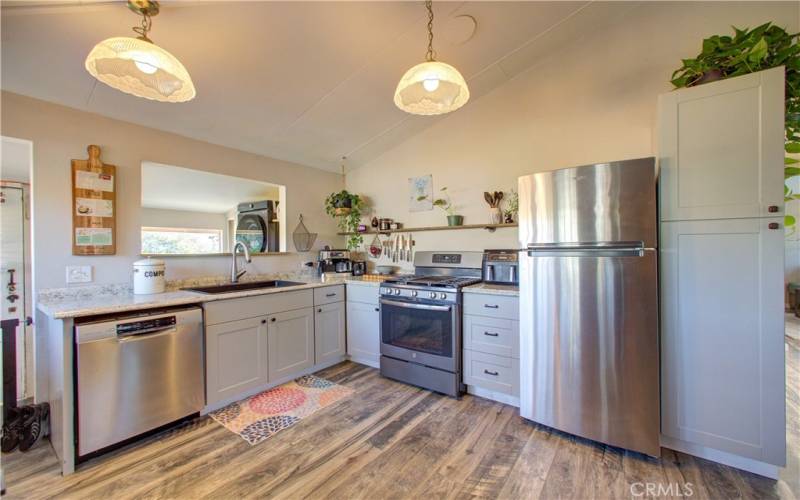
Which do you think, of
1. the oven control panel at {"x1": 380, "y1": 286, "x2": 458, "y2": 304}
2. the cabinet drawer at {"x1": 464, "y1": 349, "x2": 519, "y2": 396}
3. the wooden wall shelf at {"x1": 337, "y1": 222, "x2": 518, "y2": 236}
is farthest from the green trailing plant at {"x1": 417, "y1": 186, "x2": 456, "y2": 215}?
the cabinet drawer at {"x1": 464, "y1": 349, "x2": 519, "y2": 396}

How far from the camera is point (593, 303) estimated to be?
187cm

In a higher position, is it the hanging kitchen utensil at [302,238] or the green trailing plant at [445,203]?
the green trailing plant at [445,203]

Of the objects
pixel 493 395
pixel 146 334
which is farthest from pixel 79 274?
pixel 493 395

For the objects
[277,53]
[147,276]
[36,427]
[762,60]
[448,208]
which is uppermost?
[277,53]

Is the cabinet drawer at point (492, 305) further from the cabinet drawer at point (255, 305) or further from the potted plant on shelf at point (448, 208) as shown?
the cabinet drawer at point (255, 305)

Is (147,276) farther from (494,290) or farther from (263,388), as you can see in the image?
(494,290)

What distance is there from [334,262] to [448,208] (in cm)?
144

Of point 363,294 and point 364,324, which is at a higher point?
point 363,294

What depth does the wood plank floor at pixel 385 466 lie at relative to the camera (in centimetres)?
155

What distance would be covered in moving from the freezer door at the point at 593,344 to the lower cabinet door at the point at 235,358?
202 centimetres

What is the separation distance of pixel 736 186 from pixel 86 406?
12.1 feet

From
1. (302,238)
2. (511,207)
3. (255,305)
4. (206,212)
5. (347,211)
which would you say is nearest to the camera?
(255,305)

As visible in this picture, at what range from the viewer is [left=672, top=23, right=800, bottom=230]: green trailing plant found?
1595 millimetres

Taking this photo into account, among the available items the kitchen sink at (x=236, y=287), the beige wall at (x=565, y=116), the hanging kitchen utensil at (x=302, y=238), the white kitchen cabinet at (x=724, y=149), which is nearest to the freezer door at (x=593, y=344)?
the white kitchen cabinet at (x=724, y=149)
